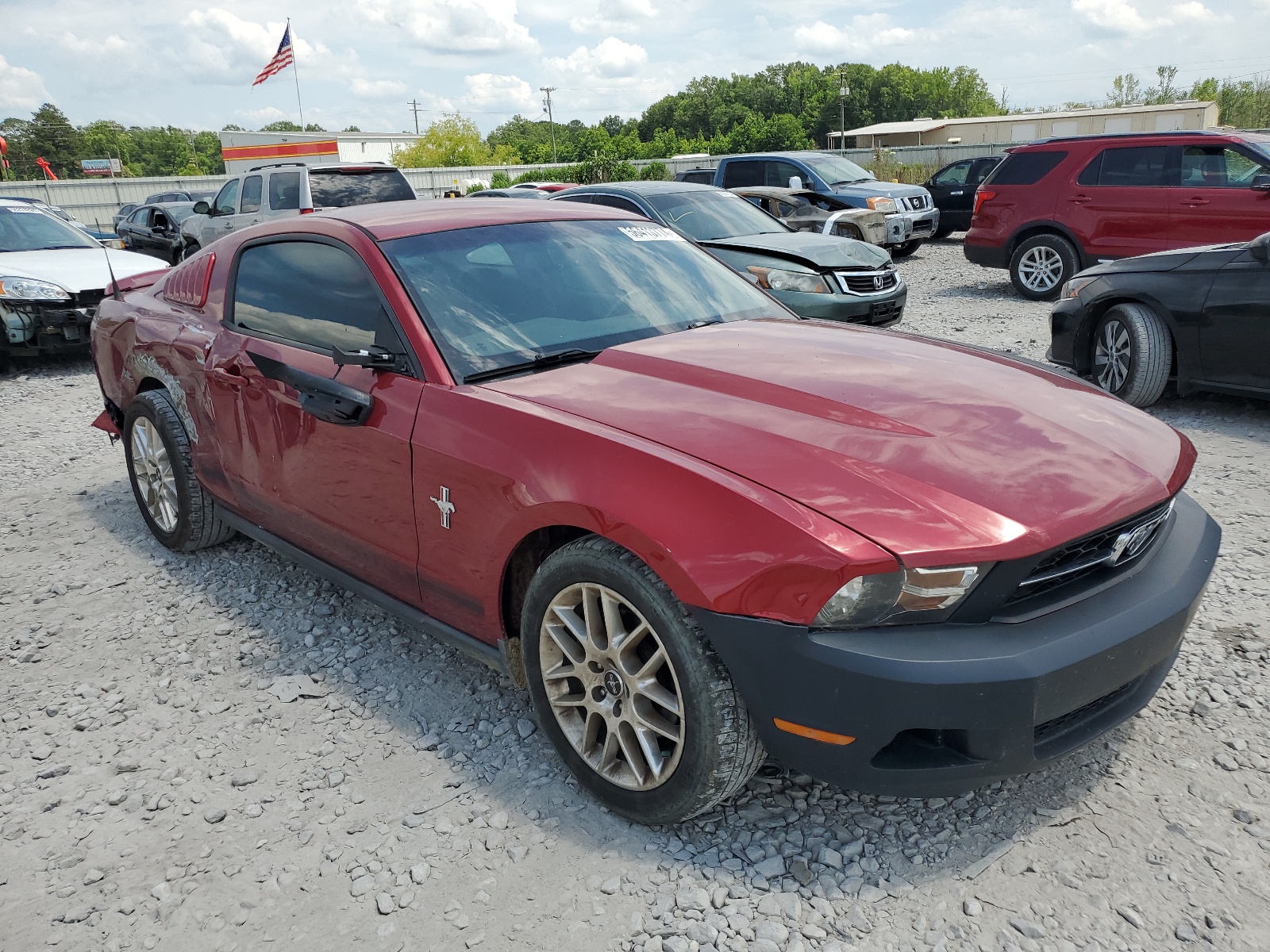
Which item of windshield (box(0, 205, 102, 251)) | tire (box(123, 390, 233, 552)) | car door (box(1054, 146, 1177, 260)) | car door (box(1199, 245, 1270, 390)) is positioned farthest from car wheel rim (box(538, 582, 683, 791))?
windshield (box(0, 205, 102, 251))

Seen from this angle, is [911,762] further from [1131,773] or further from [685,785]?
[1131,773]

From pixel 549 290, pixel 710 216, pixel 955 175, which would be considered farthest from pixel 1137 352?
pixel 955 175

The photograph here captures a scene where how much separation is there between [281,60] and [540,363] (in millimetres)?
35639

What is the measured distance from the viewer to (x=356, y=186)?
11875 mm

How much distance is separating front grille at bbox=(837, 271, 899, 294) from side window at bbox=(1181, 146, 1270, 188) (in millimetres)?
3676

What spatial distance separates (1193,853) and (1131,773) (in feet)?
1.07

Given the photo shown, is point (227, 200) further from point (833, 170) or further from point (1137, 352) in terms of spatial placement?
point (1137, 352)

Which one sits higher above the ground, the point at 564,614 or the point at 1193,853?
the point at 564,614

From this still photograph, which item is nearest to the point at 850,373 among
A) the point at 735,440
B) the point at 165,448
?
the point at 735,440

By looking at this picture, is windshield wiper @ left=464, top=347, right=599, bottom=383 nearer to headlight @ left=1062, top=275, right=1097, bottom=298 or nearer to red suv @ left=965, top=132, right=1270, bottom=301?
headlight @ left=1062, top=275, right=1097, bottom=298

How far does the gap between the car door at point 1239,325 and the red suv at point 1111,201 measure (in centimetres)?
408

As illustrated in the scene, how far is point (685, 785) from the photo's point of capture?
2.31 m

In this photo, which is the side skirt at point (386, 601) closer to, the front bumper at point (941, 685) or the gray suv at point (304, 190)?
the front bumper at point (941, 685)

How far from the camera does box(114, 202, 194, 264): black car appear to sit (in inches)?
587
